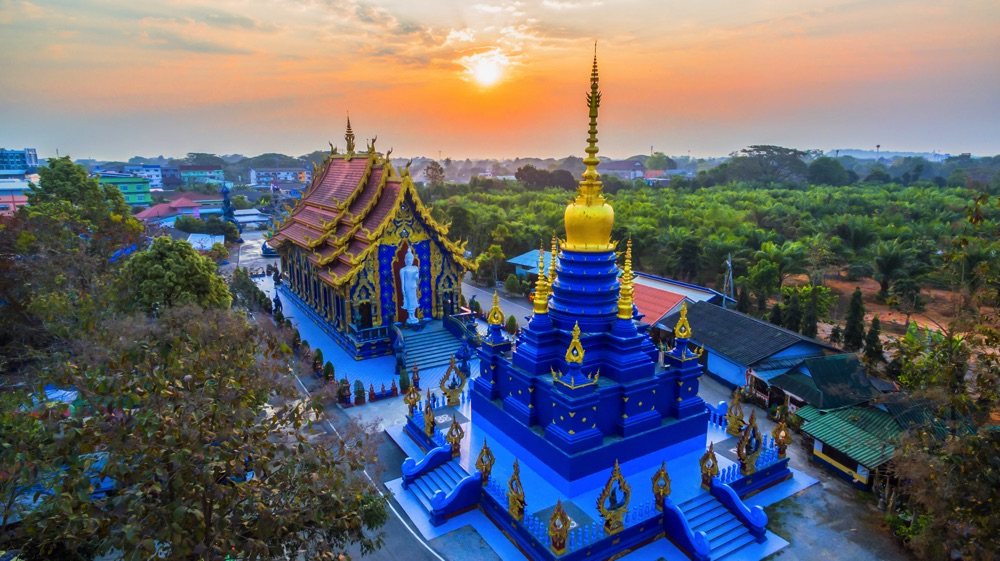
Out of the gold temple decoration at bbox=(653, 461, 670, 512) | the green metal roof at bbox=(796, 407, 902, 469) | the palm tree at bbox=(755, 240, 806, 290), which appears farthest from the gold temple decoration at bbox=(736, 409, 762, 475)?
the palm tree at bbox=(755, 240, 806, 290)

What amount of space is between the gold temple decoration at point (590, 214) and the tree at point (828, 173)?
120 metres

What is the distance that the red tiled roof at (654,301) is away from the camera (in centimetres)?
3083

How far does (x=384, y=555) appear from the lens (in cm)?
1457

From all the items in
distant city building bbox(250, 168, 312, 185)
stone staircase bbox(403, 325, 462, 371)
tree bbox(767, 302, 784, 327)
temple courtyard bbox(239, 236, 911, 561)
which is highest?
distant city building bbox(250, 168, 312, 185)

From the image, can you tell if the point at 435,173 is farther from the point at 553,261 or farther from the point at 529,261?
the point at 553,261

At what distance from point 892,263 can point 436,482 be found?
125 ft

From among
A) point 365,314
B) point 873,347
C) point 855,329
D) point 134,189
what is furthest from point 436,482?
point 134,189

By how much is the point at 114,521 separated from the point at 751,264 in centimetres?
4385

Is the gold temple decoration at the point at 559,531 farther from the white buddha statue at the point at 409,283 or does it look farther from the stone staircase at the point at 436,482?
the white buddha statue at the point at 409,283

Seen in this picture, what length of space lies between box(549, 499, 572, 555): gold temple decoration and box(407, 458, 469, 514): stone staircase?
3944 mm

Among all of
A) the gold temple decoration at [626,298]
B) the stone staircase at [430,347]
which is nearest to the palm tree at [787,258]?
the stone staircase at [430,347]

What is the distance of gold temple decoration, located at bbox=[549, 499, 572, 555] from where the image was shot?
1325 centimetres

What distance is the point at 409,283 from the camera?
29.2 m

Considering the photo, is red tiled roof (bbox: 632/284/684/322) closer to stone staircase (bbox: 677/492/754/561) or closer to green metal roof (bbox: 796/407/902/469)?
green metal roof (bbox: 796/407/902/469)
